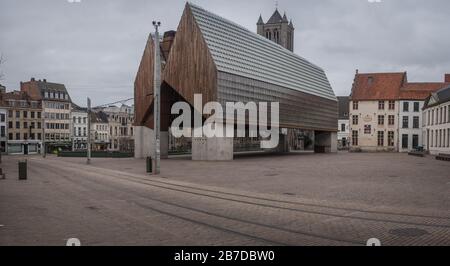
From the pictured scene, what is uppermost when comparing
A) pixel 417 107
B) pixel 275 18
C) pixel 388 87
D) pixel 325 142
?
pixel 275 18

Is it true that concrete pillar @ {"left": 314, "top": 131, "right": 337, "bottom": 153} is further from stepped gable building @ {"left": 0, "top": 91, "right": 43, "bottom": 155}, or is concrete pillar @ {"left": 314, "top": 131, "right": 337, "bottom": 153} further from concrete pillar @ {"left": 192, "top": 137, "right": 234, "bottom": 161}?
stepped gable building @ {"left": 0, "top": 91, "right": 43, "bottom": 155}

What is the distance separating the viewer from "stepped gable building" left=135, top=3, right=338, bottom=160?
140 ft

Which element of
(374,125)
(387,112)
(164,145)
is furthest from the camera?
(374,125)

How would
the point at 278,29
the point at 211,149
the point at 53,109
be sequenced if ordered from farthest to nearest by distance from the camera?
the point at 278,29, the point at 53,109, the point at 211,149

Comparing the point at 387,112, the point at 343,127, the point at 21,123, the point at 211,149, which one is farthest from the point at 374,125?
the point at 21,123

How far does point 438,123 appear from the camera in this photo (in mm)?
59250

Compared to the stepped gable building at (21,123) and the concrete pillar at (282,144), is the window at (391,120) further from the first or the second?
the stepped gable building at (21,123)

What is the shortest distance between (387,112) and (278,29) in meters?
63.1

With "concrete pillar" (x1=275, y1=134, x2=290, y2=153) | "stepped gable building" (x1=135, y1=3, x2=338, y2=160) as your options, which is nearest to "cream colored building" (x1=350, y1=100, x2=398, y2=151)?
"concrete pillar" (x1=275, y1=134, x2=290, y2=153)

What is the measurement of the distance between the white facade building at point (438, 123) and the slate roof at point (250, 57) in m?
17.9

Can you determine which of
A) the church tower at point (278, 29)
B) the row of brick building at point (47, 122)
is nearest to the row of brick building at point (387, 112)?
the row of brick building at point (47, 122)

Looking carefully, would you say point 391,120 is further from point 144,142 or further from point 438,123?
point 144,142

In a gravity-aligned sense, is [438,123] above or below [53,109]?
below

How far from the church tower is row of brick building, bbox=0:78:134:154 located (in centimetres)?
5508
